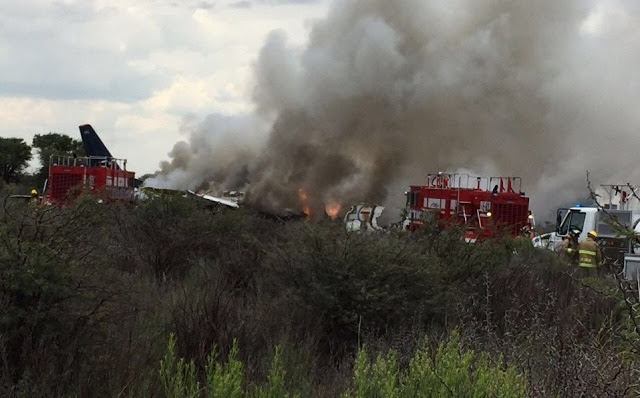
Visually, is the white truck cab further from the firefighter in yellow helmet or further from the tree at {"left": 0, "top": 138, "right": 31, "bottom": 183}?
the tree at {"left": 0, "top": 138, "right": 31, "bottom": 183}

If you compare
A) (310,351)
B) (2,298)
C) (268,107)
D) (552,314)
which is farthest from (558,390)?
(268,107)

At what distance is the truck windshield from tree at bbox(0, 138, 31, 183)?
44.2 m

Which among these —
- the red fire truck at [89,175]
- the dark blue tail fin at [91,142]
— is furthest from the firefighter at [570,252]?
the dark blue tail fin at [91,142]

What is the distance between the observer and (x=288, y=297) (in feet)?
24.6

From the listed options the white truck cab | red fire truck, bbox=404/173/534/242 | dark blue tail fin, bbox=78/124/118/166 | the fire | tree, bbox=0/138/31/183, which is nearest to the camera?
the white truck cab

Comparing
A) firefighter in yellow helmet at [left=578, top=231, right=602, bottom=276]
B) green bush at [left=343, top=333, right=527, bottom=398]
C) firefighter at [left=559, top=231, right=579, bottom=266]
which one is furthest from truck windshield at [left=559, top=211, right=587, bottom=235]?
green bush at [left=343, top=333, right=527, bottom=398]

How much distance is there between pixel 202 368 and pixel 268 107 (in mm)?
24597

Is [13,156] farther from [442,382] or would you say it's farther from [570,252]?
[442,382]

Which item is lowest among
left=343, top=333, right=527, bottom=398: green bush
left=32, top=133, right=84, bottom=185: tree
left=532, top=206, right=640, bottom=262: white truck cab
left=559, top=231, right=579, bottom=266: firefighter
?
left=343, top=333, right=527, bottom=398: green bush

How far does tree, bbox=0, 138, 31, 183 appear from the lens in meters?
57.3

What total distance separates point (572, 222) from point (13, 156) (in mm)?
48311

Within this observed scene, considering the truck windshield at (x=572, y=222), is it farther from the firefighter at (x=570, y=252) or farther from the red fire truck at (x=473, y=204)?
the firefighter at (x=570, y=252)

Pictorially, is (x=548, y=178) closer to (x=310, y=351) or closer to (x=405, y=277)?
(x=405, y=277)

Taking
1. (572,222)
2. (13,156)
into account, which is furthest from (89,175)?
(13,156)
